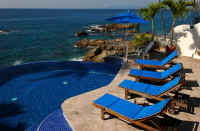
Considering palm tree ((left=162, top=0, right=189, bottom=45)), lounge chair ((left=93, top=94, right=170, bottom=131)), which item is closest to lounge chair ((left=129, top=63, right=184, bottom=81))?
lounge chair ((left=93, top=94, right=170, bottom=131))

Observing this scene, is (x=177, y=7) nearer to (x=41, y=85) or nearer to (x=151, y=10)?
(x=151, y=10)

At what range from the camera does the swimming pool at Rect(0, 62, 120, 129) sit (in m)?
8.04

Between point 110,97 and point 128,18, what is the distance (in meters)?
5.34

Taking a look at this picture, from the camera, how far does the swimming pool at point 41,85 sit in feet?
26.4

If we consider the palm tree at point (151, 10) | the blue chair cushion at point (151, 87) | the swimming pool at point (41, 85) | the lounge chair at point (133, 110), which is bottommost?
the swimming pool at point (41, 85)

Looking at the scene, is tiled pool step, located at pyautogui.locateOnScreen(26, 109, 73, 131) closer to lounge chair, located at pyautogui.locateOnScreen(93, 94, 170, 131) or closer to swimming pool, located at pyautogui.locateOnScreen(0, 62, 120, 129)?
swimming pool, located at pyautogui.locateOnScreen(0, 62, 120, 129)

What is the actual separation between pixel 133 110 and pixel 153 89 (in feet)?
5.64

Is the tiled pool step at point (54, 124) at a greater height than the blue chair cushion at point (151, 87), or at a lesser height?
lesser

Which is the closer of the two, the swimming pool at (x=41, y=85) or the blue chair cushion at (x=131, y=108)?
the blue chair cushion at (x=131, y=108)

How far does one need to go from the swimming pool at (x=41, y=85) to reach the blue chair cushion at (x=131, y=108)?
110 inches

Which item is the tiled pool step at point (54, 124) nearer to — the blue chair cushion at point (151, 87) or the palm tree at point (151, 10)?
the blue chair cushion at point (151, 87)

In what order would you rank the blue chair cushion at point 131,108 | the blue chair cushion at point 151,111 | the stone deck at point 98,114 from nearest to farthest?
the blue chair cushion at point 151,111
the blue chair cushion at point 131,108
the stone deck at point 98,114

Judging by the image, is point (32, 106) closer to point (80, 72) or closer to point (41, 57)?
point (80, 72)

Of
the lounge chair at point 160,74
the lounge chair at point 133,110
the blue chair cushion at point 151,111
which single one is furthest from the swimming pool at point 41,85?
the blue chair cushion at point 151,111
